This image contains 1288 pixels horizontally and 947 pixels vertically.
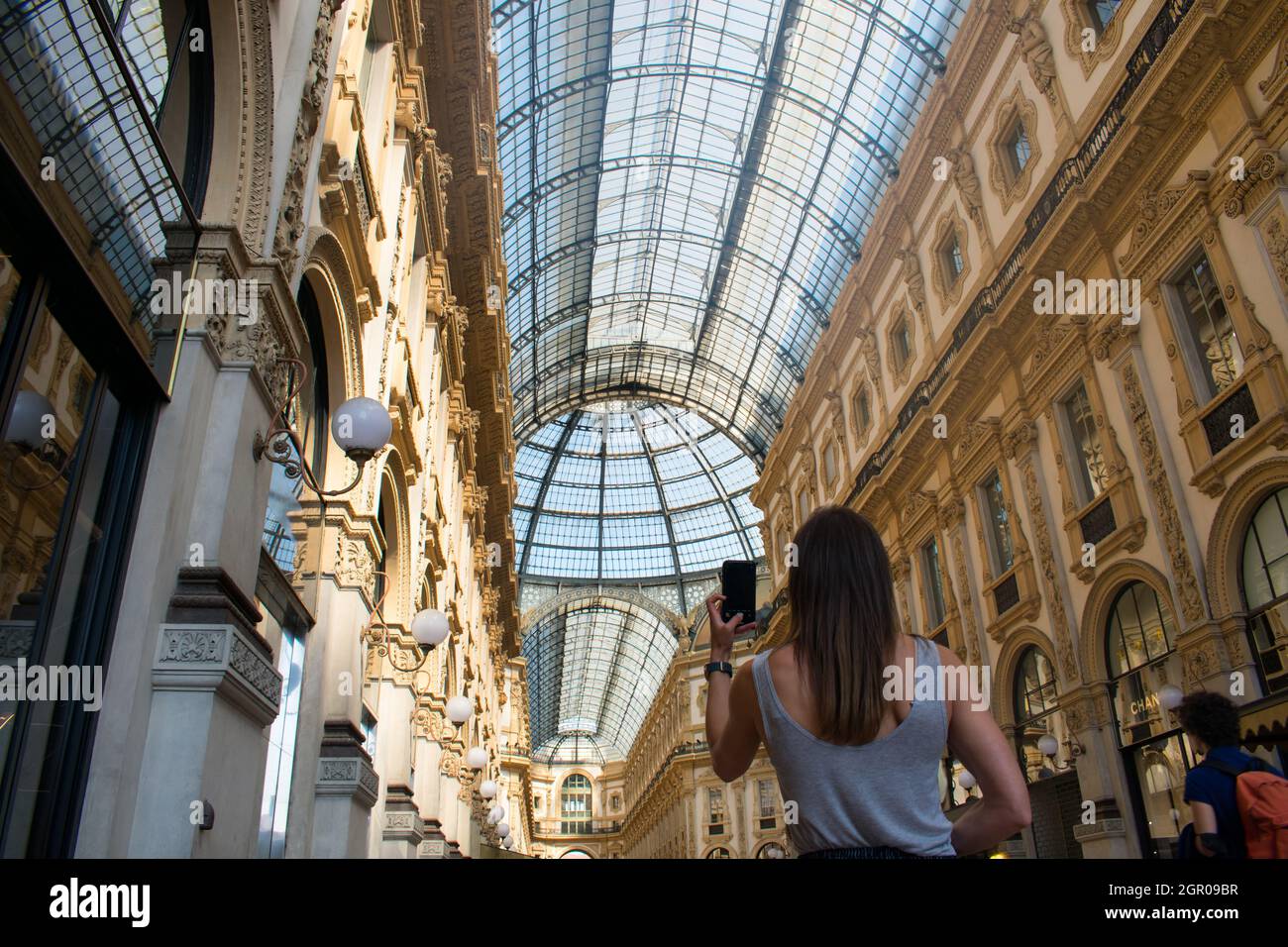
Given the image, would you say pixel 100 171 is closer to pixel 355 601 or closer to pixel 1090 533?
pixel 355 601

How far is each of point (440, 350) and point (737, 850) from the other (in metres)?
33.8

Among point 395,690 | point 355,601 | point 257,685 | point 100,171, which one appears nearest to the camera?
point 100,171

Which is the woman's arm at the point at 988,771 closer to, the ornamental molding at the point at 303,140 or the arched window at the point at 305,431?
the ornamental molding at the point at 303,140

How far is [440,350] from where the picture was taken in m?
17.3

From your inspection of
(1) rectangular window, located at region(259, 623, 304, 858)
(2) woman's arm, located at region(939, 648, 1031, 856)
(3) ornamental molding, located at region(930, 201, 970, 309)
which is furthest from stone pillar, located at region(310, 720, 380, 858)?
(3) ornamental molding, located at region(930, 201, 970, 309)

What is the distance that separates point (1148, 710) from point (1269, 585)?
3058 millimetres

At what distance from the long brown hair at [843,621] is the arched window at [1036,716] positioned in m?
14.8

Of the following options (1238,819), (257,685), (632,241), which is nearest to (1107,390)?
(1238,819)

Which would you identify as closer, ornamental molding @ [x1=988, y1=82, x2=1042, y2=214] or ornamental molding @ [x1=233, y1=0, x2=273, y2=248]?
ornamental molding @ [x1=233, y1=0, x2=273, y2=248]

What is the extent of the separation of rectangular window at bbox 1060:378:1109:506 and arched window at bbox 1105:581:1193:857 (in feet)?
6.05

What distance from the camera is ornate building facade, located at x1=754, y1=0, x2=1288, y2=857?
1093cm

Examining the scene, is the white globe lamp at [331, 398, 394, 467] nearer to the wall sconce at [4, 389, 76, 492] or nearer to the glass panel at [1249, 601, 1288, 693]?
the wall sconce at [4, 389, 76, 492]
